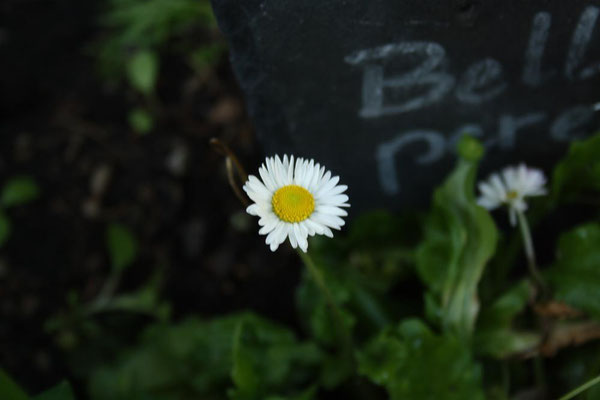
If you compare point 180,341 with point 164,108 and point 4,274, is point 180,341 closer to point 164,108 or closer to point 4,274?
point 4,274

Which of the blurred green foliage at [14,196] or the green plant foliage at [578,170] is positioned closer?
the green plant foliage at [578,170]

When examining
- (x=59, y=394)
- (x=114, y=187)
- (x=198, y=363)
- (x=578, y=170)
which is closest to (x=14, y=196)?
(x=114, y=187)

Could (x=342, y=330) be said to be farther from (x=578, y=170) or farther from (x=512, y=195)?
(x=578, y=170)

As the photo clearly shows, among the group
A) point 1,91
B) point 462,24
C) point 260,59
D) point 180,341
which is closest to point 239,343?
point 180,341

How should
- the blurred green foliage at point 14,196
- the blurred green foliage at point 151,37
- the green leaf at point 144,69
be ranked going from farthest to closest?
the blurred green foliage at point 151,37 → the green leaf at point 144,69 → the blurred green foliage at point 14,196

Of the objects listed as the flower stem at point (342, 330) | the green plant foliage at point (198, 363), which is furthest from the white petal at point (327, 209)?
the green plant foliage at point (198, 363)

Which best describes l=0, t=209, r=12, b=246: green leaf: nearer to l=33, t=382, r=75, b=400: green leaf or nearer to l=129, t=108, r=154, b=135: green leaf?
l=129, t=108, r=154, b=135: green leaf

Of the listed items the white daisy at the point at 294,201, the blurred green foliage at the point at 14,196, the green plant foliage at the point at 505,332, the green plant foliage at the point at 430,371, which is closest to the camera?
the white daisy at the point at 294,201

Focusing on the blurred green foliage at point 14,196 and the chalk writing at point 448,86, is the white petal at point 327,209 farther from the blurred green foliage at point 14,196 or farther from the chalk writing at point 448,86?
the blurred green foliage at point 14,196
